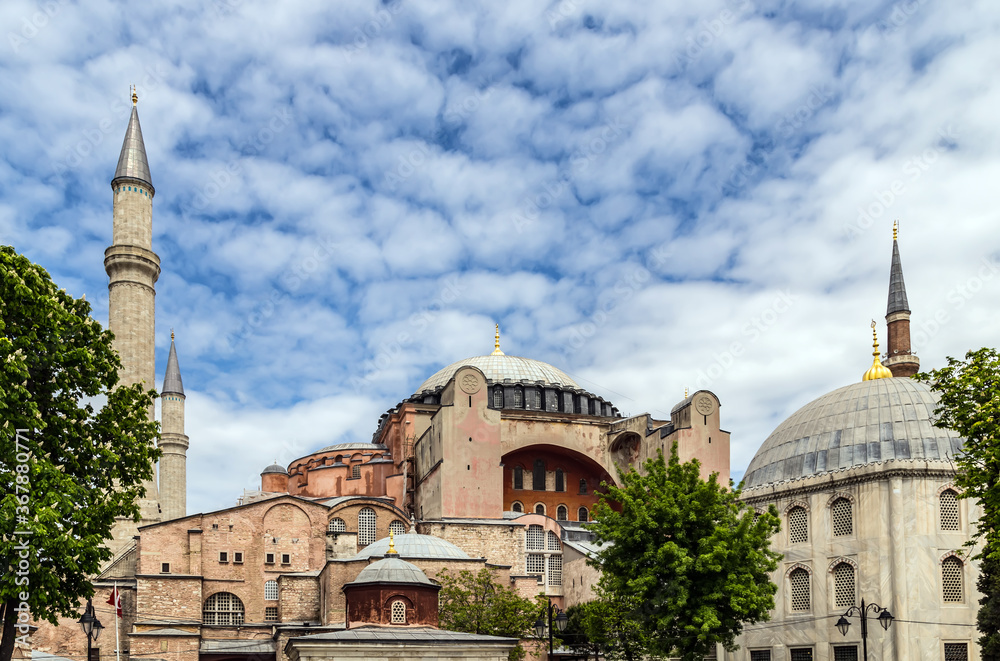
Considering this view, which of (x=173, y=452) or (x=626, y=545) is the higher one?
(x=173, y=452)

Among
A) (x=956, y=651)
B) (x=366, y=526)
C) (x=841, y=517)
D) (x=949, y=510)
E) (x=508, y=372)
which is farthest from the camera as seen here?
(x=508, y=372)

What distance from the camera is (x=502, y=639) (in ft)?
87.8

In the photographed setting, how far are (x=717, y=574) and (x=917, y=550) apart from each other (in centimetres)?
1175

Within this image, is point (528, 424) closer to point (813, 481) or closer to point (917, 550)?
point (813, 481)

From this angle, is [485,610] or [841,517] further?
[841,517]

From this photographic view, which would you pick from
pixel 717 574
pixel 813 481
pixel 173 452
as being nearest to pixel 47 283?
pixel 717 574

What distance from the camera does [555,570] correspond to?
39.8 m

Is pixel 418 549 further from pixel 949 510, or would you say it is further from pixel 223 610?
pixel 949 510

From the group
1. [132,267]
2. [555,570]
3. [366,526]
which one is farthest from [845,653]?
[132,267]

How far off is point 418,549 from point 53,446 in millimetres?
18740

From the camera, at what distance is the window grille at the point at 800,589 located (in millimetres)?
34875

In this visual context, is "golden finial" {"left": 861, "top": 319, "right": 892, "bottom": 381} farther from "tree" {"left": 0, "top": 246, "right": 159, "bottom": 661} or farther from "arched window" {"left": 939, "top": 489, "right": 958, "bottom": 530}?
"tree" {"left": 0, "top": 246, "right": 159, "bottom": 661}

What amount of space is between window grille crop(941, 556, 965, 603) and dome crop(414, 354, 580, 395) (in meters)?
22.3

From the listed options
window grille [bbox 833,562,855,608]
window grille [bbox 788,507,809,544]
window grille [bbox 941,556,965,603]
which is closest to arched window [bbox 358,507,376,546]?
window grille [bbox 788,507,809,544]
